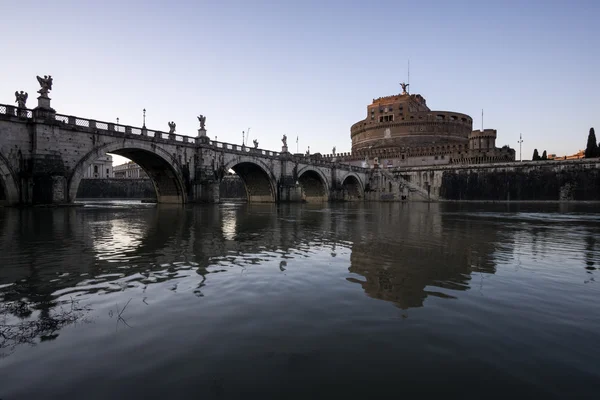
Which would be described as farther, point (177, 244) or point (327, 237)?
point (327, 237)

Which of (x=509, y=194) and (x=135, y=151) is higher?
(x=135, y=151)

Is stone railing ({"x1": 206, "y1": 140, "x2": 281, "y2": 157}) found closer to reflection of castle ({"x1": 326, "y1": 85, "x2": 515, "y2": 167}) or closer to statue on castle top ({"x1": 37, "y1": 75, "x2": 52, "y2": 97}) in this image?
statue on castle top ({"x1": 37, "y1": 75, "x2": 52, "y2": 97})

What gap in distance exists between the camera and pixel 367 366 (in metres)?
3.31

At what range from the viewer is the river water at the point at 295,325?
9.92ft

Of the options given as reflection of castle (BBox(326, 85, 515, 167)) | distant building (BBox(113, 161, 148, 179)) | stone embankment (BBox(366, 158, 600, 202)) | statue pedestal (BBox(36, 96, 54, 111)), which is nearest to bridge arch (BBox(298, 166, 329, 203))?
stone embankment (BBox(366, 158, 600, 202))

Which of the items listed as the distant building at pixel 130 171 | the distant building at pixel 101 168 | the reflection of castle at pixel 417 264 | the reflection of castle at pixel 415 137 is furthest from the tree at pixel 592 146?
the distant building at pixel 101 168

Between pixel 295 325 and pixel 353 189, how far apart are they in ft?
239

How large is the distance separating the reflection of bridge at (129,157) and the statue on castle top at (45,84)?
1229 millimetres

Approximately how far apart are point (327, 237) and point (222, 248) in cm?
405

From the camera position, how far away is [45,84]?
86.4 ft

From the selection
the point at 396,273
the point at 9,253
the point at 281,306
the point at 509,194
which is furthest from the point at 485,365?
the point at 509,194

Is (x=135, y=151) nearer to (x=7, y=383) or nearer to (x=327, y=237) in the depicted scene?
(x=327, y=237)

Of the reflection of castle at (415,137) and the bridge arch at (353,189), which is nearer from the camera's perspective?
the bridge arch at (353,189)

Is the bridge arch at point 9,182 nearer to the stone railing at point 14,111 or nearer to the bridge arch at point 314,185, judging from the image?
the stone railing at point 14,111
